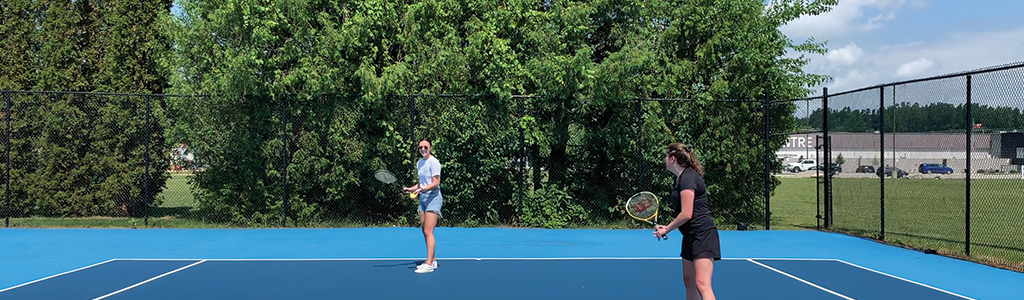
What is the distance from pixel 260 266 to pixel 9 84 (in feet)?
31.1

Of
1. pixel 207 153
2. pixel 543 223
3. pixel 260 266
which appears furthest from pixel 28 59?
pixel 543 223

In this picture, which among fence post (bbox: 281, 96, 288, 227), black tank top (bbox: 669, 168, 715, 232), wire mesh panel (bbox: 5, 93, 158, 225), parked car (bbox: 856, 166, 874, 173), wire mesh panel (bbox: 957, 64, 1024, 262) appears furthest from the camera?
wire mesh panel (bbox: 5, 93, 158, 225)

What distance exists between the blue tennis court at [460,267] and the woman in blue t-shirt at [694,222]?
7.08ft

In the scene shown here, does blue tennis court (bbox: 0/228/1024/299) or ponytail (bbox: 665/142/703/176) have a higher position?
ponytail (bbox: 665/142/703/176)

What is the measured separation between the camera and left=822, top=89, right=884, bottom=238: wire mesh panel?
12.6 m

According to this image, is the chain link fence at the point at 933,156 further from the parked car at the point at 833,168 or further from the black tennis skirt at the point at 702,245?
the black tennis skirt at the point at 702,245

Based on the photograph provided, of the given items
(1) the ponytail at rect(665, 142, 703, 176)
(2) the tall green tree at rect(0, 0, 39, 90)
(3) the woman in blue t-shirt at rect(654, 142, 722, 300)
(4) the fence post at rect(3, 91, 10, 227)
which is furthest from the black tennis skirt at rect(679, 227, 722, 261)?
(2) the tall green tree at rect(0, 0, 39, 90)

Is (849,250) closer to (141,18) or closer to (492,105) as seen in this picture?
(492,105)

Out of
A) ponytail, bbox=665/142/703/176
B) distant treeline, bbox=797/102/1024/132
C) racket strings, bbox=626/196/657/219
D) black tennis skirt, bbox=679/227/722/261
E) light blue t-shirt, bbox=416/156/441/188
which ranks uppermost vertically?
distant treeline, bbox=797/102/1024/132

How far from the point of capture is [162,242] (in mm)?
11695

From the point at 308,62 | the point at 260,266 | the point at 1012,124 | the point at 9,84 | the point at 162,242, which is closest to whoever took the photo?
the point at 260,266

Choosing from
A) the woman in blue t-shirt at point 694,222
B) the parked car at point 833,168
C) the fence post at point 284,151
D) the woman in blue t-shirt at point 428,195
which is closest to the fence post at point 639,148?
the parked car at point 833,168

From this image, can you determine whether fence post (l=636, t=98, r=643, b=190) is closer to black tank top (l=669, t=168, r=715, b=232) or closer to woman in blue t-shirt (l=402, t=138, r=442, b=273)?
woman in blue t-shirt (l=402, t=138, r=442, b=273)

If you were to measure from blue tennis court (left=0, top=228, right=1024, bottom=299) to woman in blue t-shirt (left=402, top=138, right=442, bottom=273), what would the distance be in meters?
0.25
